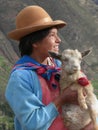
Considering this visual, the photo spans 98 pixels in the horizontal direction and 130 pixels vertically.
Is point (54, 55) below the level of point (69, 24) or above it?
above

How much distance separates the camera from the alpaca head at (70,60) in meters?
3.39

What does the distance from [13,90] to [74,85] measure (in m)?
0.40

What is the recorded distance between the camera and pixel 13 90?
131 inches

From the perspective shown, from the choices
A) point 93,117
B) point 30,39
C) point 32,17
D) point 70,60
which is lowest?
point 93,117

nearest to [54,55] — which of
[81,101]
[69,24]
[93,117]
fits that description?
[81,101]

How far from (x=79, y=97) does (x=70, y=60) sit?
9.4 inches

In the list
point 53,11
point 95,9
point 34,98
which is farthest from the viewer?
point 95,9

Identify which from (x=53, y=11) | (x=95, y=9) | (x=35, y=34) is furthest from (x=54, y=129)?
(x=95, y=9)

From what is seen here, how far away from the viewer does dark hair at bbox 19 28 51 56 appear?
11.5 ft

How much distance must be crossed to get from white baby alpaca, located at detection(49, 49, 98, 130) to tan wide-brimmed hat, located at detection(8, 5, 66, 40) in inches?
7.8

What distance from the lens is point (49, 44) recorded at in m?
3.48

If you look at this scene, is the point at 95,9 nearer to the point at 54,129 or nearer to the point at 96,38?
the point at 96,38

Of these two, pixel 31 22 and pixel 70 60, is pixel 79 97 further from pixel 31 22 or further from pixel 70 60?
pixel 31 22

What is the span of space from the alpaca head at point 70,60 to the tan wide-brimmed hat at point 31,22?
0.19m
